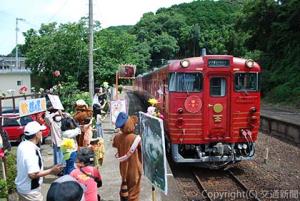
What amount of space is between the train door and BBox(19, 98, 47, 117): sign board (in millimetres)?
4146

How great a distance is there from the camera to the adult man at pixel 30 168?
5.42 metres

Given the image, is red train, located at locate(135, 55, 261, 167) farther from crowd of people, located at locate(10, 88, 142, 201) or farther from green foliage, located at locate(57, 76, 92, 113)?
green foliage, located at locate(57, 76, 92, 113)

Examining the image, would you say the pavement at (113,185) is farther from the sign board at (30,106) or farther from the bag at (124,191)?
the bag at (124,191)

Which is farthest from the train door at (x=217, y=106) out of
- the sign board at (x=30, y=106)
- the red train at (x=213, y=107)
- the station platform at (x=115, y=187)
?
the sign board at (x=30, y=106)

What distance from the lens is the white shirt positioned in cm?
543

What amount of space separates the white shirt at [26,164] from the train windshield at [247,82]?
7.48m

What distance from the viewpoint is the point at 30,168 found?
5.41 m

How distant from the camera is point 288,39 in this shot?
4138cm

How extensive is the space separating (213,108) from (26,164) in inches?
281

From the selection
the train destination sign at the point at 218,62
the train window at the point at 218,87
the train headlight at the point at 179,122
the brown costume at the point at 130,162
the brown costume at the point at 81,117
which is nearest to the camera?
the brown costume at the point at 130,162

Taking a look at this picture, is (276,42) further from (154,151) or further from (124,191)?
(154,151)

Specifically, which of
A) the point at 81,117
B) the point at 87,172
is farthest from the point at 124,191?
the point at 81,117

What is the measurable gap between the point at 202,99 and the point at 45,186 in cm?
455

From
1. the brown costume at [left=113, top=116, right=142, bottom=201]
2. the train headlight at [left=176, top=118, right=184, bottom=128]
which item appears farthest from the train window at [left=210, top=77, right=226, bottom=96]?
the brown costume at [left=113, top=116, right=142, bottom=201]
